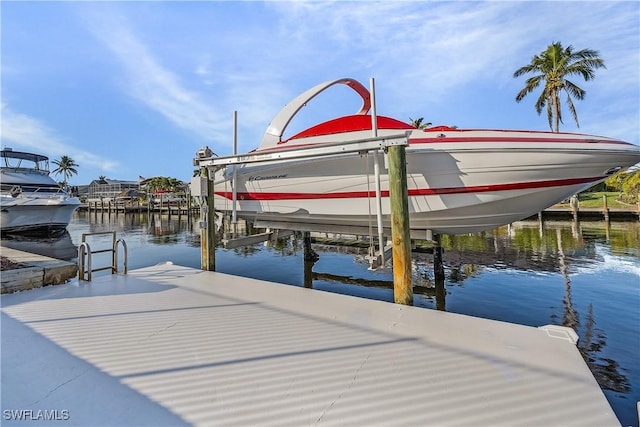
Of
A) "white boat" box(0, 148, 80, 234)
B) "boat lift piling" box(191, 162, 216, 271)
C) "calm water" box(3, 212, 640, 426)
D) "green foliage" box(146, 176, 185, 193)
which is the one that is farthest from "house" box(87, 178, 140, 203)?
"boat lift piling" box(191, 162, 216, 271)

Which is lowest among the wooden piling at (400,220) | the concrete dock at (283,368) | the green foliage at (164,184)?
the concrete dock at (283,368)

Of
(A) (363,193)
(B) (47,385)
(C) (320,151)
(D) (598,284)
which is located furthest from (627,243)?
(B) (47,385)

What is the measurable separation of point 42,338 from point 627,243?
16004 mm

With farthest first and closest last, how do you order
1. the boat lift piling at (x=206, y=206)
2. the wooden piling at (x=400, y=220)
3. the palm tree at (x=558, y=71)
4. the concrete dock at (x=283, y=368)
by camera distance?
the palm tree at (x=558, y=71) < the boat lift piling at (x=206, y=206) < the wooden piling at (x=400, y=220) < the concrete dock at (x=283, y=368)

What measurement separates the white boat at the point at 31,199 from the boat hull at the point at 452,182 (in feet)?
44.5

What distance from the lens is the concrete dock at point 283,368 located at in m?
1.64

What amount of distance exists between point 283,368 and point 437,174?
3284 millimetres

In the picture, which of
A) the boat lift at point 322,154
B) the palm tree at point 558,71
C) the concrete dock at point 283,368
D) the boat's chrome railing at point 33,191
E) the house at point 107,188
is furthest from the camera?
the house at point 107,188

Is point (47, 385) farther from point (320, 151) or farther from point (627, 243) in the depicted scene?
point (627, 243)

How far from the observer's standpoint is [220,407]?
1679mm

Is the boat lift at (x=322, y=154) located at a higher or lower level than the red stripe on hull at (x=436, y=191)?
higher

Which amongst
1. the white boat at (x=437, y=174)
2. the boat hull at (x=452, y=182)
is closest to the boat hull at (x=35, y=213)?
the white boat at (x=437, y=174)

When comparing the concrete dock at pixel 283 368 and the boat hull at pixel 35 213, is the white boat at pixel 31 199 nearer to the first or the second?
the boat hull at pixel 35 213

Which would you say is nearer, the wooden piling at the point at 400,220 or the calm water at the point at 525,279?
the wooden piling at the point at 400,220
